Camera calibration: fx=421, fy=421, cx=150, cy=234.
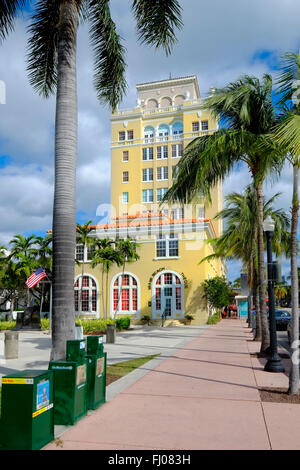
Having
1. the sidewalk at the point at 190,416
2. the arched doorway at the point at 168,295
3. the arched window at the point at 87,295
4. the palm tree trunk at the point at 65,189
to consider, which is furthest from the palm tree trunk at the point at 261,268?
the arched window at the point at 87,295

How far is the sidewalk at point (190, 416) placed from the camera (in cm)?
525

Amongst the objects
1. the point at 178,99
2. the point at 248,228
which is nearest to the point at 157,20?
the point at 248,228

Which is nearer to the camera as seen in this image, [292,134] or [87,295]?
[292,134]

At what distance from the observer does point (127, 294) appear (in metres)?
33.5

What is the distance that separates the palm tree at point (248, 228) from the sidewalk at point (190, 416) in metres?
10.3

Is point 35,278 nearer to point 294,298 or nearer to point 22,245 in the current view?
point 22,245

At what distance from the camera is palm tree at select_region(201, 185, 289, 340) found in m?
21.2

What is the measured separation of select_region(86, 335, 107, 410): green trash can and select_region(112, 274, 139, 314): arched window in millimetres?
26063

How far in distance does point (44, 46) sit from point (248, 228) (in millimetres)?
13572

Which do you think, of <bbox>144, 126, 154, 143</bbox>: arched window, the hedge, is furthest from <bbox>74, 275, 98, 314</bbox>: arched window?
A: <bbox>144, 126, 154, 143</bbox>: arched window

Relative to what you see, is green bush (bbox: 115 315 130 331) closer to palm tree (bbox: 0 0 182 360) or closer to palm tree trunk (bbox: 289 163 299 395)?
palm tree (bbox: 0 0 182 360)

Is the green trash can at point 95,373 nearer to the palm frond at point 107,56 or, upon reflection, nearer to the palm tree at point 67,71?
the palm tree at point 67,71

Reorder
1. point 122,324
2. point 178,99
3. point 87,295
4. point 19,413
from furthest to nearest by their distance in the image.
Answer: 1. point 178,99
2. point 87,295
3. point 122,324
4. point 19,413

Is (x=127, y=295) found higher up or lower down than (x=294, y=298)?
lower down
